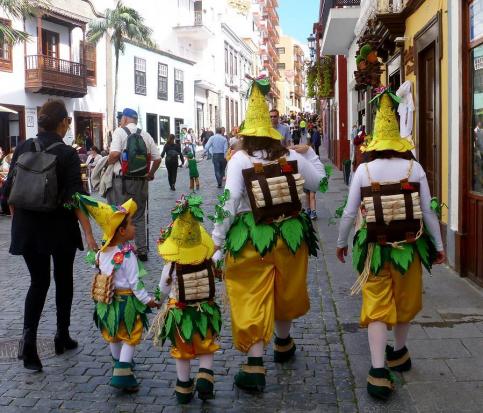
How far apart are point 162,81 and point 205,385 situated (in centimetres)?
3743

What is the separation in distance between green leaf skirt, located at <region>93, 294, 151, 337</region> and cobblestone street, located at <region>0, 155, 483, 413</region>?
439 mm

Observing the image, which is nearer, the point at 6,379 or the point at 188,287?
the point at 188,287

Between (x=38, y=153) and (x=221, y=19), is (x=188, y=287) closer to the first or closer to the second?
(x=38, y=153)

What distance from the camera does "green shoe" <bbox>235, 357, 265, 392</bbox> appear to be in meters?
4.06

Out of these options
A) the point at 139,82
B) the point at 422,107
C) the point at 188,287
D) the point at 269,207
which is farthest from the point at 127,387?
the point at 139,82

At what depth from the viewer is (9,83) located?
25.7 metres

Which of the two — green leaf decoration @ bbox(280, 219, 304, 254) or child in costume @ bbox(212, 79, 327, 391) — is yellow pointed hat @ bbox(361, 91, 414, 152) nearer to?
child in costume @ bbox(212, 79, 327, 391)

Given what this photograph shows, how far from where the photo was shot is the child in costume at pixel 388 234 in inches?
157

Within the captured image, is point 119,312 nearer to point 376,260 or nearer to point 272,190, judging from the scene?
point 272,190

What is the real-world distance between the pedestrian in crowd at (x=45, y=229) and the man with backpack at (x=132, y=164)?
3.33m

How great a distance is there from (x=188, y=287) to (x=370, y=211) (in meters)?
1.21

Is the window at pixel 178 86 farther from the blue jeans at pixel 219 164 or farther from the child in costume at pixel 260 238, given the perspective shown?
the child in costume at pixel 260 238

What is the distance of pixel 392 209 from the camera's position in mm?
4027

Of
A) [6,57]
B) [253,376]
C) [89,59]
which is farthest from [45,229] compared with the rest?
[89,59]
